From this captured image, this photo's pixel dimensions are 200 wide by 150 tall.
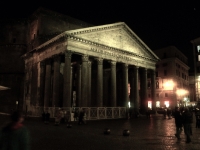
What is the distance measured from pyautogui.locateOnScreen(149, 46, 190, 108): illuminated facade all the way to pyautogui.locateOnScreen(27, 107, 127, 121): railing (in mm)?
23940

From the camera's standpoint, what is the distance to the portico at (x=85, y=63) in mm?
23078

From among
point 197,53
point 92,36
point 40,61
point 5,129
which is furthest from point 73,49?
point 197,53

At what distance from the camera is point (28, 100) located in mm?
30438

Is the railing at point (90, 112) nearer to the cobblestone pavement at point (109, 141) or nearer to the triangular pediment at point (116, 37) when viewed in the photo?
the triangular pediment at point (116, 37)

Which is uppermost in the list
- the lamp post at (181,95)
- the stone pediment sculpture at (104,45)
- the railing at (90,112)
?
the stone pediment sculpture at (104,45)

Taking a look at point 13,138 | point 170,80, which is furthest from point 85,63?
point 170,80

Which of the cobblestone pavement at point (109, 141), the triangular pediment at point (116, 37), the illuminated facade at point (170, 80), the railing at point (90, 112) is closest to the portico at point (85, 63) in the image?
the triangular pediment at point (116, 37)

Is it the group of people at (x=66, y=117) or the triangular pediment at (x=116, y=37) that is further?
the triangular pediment at (x=116, y=37)

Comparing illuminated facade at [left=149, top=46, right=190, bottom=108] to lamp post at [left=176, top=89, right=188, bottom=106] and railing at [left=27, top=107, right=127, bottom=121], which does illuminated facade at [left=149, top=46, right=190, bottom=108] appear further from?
railing at [left=27, top=107, right=127, bottom=121]

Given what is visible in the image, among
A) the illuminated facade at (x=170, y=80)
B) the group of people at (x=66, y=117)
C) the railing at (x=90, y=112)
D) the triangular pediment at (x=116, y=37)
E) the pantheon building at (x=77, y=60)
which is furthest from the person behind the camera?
the illuminated facade at (x=170, y=80)

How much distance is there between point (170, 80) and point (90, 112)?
29861 millimetres

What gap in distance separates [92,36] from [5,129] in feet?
72.8

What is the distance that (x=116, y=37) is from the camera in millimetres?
27828

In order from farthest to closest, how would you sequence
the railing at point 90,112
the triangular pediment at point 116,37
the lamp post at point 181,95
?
the lamp post at point 181,95
the triangular pediment at point 116,37
the railing at point 90,112
